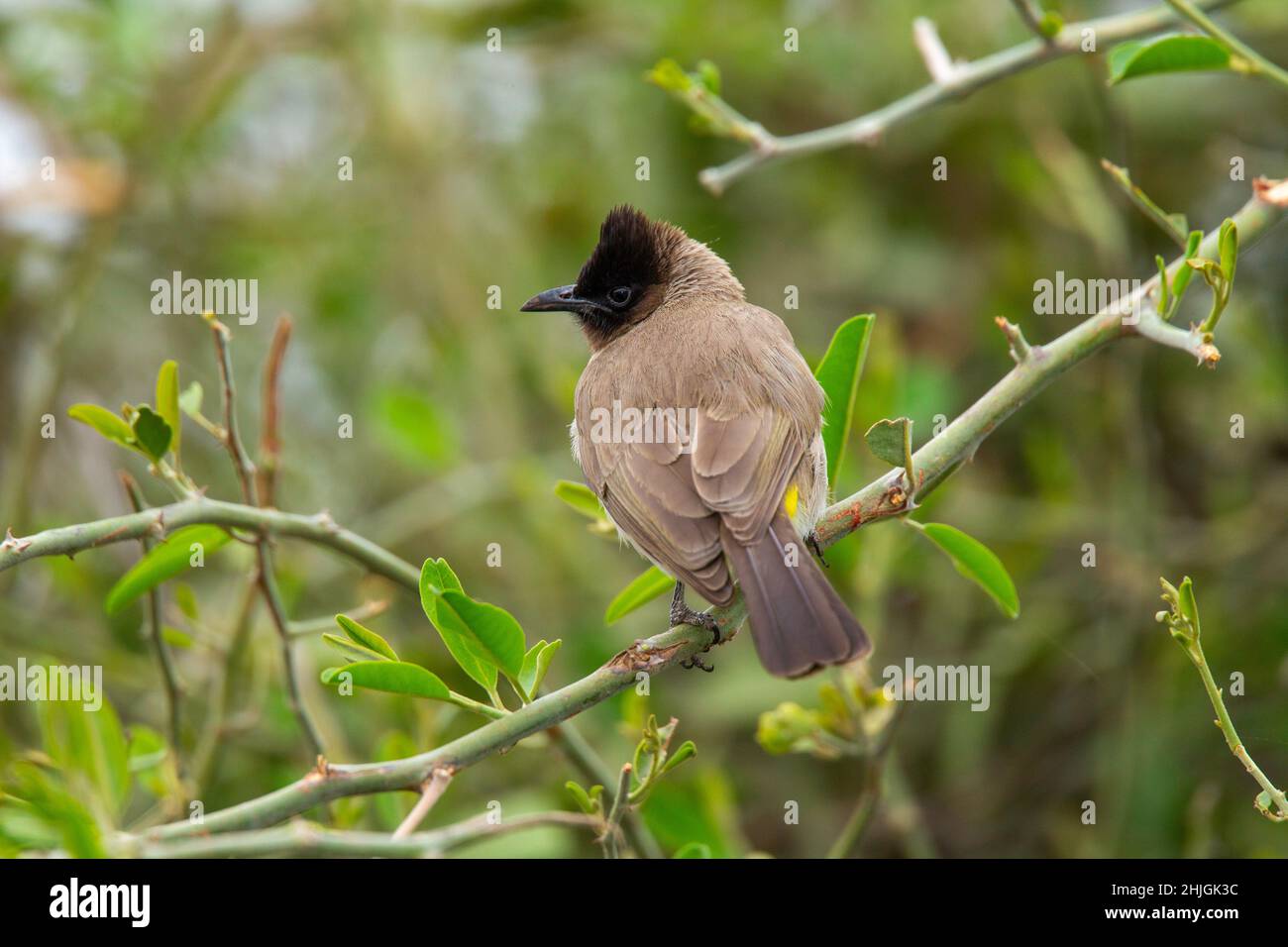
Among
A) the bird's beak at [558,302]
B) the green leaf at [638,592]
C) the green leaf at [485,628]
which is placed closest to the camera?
the green leaf at [485,628]

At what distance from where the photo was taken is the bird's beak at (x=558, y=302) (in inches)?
127

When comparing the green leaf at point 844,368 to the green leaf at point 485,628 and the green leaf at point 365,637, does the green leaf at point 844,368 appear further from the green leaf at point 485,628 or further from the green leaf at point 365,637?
the green leaf at point 365,637

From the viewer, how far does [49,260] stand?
425 cm

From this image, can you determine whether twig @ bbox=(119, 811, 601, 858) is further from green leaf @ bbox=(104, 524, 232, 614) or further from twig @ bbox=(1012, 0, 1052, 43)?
twig @ bbox=(1012, 0, 1052, 43)

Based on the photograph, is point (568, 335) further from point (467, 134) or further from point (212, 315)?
point (212, 315)

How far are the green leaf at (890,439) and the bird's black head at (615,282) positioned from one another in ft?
4.78

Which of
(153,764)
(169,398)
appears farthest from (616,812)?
(153,764)

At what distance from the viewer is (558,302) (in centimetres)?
326

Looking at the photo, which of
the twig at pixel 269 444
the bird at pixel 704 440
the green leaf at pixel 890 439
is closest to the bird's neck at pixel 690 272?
the bird at pixel 704 440

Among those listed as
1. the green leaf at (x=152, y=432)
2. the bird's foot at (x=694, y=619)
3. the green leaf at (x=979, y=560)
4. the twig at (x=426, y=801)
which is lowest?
the twig at (x=426, y=801)

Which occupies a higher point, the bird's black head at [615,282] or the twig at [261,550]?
the bird's black head at [615,282]

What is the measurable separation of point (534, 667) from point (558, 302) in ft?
5.23

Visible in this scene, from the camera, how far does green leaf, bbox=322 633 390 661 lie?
1.82 metres

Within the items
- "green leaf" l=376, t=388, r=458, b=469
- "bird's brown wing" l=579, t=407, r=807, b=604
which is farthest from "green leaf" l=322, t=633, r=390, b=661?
"green leaf" l=376, t=388, r=458, b=469
